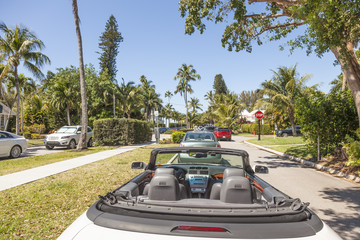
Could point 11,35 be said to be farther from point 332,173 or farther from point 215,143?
point 332,173

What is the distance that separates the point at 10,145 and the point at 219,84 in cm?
8320

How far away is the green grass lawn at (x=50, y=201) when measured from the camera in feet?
12.9

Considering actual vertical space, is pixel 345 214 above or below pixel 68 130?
below

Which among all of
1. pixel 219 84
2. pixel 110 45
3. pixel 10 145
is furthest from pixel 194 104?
pixel 10 145

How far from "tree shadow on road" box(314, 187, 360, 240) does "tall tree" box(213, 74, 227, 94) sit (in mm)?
85200

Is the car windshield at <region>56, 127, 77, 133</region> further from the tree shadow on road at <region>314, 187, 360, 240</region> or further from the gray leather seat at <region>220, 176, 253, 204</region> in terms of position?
the gray leather seat at <region>220, 176, 253, 204</region>

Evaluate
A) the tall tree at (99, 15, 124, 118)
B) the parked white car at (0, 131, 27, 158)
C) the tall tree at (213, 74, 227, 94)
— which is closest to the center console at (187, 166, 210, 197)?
the parked white car at (0, 131, 27, 158)

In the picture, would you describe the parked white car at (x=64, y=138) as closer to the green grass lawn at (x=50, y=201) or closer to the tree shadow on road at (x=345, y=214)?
the green grass lawn at (x=50, y=201)

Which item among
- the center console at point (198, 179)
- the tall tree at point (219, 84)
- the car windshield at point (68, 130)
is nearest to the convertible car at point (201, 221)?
the center console at point (198, 179)

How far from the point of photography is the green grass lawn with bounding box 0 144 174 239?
3929 millimetres

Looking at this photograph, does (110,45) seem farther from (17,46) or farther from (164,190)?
(164,190)

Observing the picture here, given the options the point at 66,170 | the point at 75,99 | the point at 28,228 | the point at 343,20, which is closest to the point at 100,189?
the point at 28,228

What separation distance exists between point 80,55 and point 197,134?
971 cm

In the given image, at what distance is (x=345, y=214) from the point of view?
473 cm
